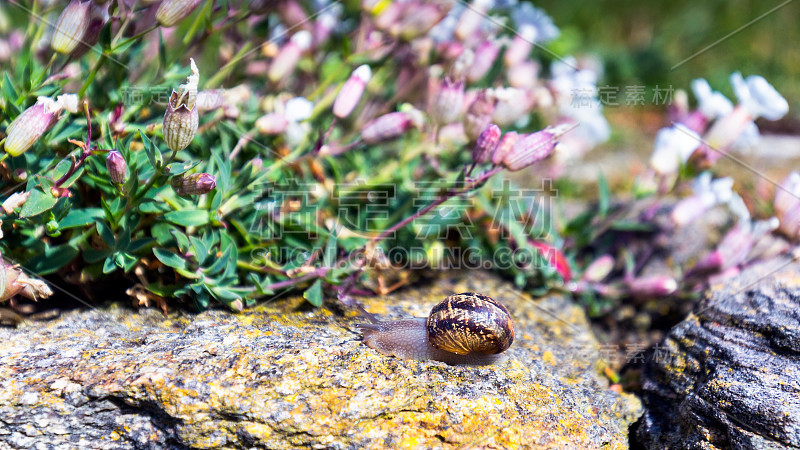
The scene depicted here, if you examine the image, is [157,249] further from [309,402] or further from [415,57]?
[415,57]

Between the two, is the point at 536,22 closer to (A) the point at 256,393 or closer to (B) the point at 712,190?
(B) the point at 712,190

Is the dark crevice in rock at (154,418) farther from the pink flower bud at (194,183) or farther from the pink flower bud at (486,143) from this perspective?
the pink flower bud at (486,143)

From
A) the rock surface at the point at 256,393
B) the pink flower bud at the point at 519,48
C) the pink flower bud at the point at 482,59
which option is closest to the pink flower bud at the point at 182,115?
the rock surface at the point at 256,393

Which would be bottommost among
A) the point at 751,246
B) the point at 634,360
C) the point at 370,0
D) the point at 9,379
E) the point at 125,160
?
the point at 634,360

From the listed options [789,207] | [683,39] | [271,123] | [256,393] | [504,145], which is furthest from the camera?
[683,39]

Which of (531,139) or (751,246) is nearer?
(531,139)

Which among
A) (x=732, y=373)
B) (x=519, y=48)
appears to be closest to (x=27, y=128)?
(x=519, y=48)

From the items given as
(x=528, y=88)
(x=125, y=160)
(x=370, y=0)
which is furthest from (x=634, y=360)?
(x=125, y=160)
